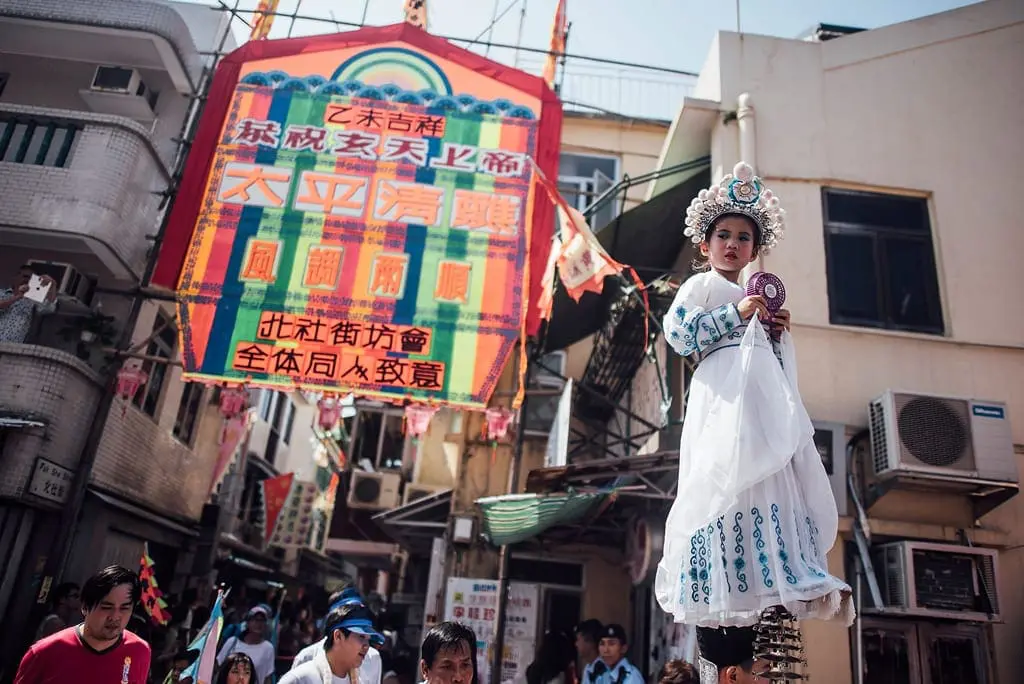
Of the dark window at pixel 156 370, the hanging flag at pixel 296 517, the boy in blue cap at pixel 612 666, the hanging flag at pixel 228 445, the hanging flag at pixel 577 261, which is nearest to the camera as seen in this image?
the boy in blue cap at pixel 612 666

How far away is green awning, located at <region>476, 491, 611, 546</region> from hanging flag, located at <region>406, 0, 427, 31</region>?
758cm

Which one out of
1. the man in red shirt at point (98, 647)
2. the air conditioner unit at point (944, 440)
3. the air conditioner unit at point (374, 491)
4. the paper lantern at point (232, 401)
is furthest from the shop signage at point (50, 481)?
the air conditioner unit at point (944, 440)

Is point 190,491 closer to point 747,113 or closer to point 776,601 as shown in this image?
point 747,113

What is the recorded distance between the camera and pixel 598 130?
1484 cm

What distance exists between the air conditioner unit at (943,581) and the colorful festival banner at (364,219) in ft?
15.4

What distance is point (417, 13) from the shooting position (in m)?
11.4

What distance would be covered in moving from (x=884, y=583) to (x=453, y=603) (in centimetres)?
549

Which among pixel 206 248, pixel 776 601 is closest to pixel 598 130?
pixel 206 248

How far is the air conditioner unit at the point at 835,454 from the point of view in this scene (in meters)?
7.10

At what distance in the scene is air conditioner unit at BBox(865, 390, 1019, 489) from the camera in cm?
679

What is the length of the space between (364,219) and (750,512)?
767 cm

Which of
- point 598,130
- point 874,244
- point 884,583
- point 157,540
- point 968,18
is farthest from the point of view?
point 598,130

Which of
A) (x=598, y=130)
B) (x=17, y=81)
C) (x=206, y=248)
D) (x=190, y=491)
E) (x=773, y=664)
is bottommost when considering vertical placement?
(x=773, y=664)

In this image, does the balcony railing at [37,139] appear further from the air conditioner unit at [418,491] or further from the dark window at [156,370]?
the air conditioner unit at [418,491]
